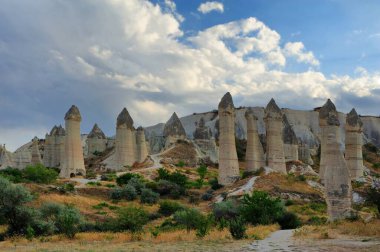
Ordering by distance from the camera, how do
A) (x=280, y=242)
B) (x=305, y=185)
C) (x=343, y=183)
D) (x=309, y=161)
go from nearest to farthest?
1. (x=280, y=242)
2. (x=343, y=183)
3. (x=305, y=185)
4. (x=309, y=161)

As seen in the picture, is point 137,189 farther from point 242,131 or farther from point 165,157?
point 242,131

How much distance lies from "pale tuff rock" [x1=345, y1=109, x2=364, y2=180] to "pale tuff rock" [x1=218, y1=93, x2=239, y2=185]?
1073 centimetres

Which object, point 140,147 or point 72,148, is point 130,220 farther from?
point 140,147

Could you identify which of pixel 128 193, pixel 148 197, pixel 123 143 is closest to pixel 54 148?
pixel 123 143

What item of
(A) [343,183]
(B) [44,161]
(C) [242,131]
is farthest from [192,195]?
(C) [242,131]

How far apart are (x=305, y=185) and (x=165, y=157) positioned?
22.9 metres

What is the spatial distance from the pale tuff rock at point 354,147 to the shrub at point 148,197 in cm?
1826

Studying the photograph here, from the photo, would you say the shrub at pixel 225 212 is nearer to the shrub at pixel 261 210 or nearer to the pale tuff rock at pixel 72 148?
the shrub at pixel 261 210

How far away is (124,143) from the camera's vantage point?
52.2 metres

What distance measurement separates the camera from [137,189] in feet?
122

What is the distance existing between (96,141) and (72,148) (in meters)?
26.5

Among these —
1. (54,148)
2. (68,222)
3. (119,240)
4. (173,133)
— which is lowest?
(119,240)

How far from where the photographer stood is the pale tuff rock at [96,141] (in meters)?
70.6

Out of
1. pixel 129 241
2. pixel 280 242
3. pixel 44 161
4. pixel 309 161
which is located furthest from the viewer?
pixel 309 161
